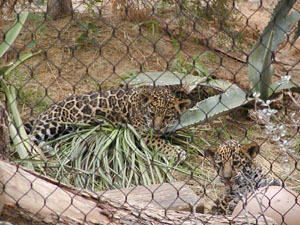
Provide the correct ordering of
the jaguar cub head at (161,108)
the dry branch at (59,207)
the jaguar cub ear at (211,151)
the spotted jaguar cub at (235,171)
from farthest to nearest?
the jaguar cub head at (161,108), the jaguar cub ear at (211,151), the spotted jaguar cub at (235,171), the dry branch at (59,207)

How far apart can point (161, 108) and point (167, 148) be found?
46 cm

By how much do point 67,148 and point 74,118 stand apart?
0.68 m

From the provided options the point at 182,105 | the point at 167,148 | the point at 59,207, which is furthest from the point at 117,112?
the point at 59,207

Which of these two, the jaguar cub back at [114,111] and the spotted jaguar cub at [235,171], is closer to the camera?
the spotted jaguar cub at [235,171]

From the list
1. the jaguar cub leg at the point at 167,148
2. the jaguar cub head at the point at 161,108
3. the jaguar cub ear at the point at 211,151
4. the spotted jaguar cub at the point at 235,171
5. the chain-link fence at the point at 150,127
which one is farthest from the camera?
the jaguar cub head at the point at 161,108

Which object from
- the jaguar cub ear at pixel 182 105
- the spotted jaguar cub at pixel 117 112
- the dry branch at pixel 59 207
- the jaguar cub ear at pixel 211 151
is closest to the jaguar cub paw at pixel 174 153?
the spotted jaguar cub at pixel 117 112

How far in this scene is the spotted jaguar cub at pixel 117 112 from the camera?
5477mm

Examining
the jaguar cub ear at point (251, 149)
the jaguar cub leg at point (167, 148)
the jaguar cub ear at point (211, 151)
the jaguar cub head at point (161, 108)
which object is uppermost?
the jaguar cub ear at point (251, 149)

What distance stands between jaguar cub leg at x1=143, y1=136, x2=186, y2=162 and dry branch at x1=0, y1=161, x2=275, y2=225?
4.91 ft

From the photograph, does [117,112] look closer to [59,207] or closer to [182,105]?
[182,105]

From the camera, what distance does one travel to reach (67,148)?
500 cm

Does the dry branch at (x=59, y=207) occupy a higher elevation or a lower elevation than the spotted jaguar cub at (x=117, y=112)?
higher

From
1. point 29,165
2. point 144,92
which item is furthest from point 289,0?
point 29,165

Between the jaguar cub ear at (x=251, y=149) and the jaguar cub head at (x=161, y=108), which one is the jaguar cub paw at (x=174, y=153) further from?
the jaguar cub ear at (x=251, y=149)
